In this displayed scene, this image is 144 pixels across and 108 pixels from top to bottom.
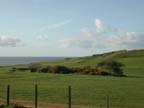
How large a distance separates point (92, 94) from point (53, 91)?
4861 millimetres

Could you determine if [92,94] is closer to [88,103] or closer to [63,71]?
[88,103]

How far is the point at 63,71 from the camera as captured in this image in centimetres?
8525

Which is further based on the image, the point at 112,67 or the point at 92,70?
the point at 112,67

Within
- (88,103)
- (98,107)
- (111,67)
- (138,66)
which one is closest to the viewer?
(98,107)

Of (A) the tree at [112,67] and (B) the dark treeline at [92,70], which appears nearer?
(B) the dark treeline at [92,70]

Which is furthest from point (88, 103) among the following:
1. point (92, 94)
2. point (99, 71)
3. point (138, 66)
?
point (138, 66)

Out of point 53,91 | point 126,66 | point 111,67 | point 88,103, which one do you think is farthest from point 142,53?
point 88,103

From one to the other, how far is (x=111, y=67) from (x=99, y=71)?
21.6ft

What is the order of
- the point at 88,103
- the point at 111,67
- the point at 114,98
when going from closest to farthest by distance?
the point at 88,103
the point at 114,98
the point at 111,67

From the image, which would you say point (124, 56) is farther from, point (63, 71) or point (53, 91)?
point (53, 91)

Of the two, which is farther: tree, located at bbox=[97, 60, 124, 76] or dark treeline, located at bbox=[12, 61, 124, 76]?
tree, located at bbox=[97, 60, 124, 76]

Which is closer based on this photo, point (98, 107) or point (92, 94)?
point (98, 107)

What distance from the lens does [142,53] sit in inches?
5192

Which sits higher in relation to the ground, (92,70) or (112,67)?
(112,67)
